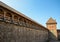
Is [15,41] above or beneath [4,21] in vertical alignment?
beneath

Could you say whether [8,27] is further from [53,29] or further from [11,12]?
[53,29]

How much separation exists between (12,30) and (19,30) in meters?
1.35

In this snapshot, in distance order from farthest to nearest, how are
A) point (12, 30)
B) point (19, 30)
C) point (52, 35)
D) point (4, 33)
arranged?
point (52, 35) < point (19, 30) < point (12, 30) < point (4, 33)

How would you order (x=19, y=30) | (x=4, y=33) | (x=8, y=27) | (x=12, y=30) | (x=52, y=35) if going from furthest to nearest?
1. (x=52, y=35)
2. (x=19, y=30)
3. (x=12, y=30)
4. (x=8, y=27)
5. (x=4, y=33)

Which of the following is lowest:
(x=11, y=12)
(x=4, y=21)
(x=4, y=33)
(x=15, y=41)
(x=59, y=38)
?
(x=59, y=38)

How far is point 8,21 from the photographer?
7.58 meters

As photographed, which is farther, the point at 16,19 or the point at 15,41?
the point at 16,19

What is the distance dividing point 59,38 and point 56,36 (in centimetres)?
135

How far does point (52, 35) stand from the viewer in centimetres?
3106

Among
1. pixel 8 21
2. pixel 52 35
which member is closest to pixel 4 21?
pixel 8 21

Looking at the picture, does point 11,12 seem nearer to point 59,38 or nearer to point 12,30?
point 12,30

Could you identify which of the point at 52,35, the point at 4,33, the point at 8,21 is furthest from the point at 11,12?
the point at 52,35

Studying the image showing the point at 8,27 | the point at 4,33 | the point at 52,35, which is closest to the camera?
the point at 4,33

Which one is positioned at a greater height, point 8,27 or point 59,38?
→ point 8,27
